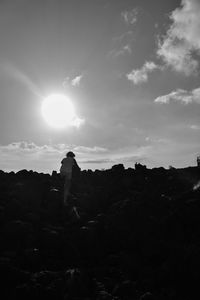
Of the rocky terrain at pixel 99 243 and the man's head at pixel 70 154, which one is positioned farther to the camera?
the man's head at pixel 70 154

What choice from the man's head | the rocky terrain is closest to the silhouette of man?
the man's head

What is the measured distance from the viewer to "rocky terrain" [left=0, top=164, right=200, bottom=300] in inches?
488

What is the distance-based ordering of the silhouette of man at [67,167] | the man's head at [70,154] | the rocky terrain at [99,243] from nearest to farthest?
1. the rocky terrain at [99,243]
2. the silhouette of man at [67,167]
3. the man's head at [70,154]

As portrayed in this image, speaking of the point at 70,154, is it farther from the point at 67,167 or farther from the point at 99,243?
the point at 99,243

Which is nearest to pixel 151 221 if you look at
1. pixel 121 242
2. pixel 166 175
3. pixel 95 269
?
pixel 121 242

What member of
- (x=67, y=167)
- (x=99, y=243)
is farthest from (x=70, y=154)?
(x=99, y=243)

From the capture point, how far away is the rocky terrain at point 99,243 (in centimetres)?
1238

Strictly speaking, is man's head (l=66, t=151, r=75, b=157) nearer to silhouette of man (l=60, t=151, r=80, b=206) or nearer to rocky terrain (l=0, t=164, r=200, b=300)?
silhouette of man (l=60, t=151, r=80, b=206)

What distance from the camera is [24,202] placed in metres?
21.2

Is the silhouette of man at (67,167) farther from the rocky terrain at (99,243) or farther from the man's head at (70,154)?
the rocky terrain at (99,243)

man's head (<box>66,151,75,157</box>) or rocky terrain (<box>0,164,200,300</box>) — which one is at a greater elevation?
Result: man's head (<box>66,151,75,157</box>)

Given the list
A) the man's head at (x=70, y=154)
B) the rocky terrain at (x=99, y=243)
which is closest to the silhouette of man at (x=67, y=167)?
the man's head at (x=70, y=154)

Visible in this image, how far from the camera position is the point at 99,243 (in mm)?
16594

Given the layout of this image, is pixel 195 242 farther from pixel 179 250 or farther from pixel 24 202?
pixel 24 202
